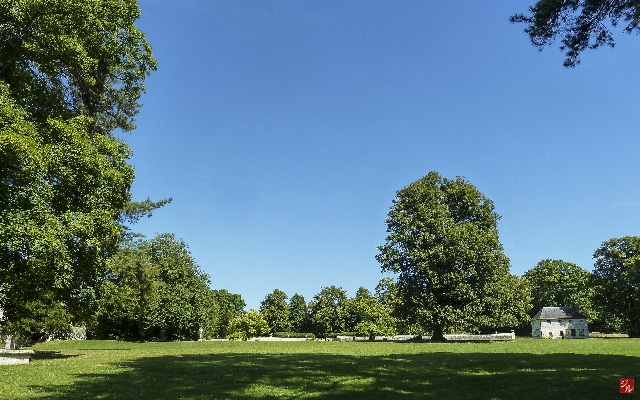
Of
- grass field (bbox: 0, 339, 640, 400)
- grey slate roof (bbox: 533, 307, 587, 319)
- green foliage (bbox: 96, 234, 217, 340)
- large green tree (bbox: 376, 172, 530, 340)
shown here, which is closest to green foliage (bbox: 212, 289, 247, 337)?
green foliage (bbox: 96, 234, 217, 340)

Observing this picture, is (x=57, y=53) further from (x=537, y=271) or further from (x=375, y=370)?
(x=537, y=271)

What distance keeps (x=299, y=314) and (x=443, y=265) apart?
251 feet

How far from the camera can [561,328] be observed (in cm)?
8475

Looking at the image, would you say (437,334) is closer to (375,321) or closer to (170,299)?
(375,321)

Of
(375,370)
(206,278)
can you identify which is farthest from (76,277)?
(206,278)

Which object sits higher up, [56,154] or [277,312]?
[56,154]

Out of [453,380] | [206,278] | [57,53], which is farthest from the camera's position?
[206,278]

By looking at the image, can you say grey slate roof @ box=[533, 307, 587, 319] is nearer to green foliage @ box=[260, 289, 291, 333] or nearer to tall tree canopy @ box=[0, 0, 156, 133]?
green foliage @ box=[260, 289, 291, 333]

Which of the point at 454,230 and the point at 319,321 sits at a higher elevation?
the point at 454,230

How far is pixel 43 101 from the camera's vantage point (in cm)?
1889

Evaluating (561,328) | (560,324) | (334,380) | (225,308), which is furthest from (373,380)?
(225,308)

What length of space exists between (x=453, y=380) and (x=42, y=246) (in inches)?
536

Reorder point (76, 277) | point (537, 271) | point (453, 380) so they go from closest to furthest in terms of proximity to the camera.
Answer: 1. point (453, 380)
2. point (76, 277)
3. point (537, 271)

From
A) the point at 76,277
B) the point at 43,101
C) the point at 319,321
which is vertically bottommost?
the point at 319,321
